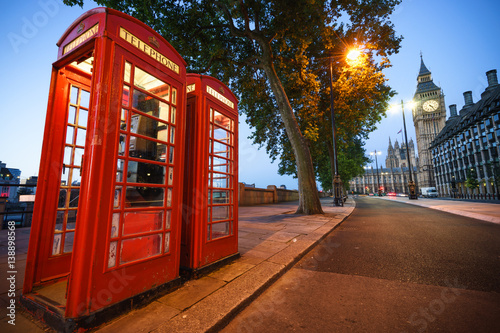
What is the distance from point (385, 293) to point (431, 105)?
4500 inches

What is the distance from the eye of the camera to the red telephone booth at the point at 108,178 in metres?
1.77

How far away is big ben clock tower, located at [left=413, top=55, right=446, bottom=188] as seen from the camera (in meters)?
84.9

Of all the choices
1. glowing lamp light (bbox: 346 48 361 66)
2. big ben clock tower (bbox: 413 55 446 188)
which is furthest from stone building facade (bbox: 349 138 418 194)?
glowing lamp light (bbox: 346 48 361 66)

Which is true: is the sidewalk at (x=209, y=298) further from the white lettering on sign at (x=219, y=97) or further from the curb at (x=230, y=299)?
the white lettering on sign at (x=219, y=97)

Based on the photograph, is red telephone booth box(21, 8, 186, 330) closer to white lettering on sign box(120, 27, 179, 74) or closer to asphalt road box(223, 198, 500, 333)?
white lettering on sign box(120, 27, 179, 74)

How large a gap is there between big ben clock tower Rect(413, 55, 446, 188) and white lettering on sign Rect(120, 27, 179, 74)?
108032 mm

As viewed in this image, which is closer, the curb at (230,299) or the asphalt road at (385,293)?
the curb at (230,299)

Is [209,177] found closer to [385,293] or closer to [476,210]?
[385,293]

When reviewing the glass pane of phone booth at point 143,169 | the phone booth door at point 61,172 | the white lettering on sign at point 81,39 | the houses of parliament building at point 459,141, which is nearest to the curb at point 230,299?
the glass pane of phone booth at point 143,169

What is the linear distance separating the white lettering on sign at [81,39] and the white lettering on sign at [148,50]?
0.24m

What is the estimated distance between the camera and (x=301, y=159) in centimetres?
1005

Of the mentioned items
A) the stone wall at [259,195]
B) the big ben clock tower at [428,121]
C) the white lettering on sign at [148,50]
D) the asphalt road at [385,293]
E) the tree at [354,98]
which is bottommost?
the asphalt road at [385,293]

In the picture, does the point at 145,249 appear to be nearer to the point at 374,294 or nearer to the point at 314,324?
the point at 314,324

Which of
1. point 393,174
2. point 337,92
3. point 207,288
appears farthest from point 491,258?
point 393,174
